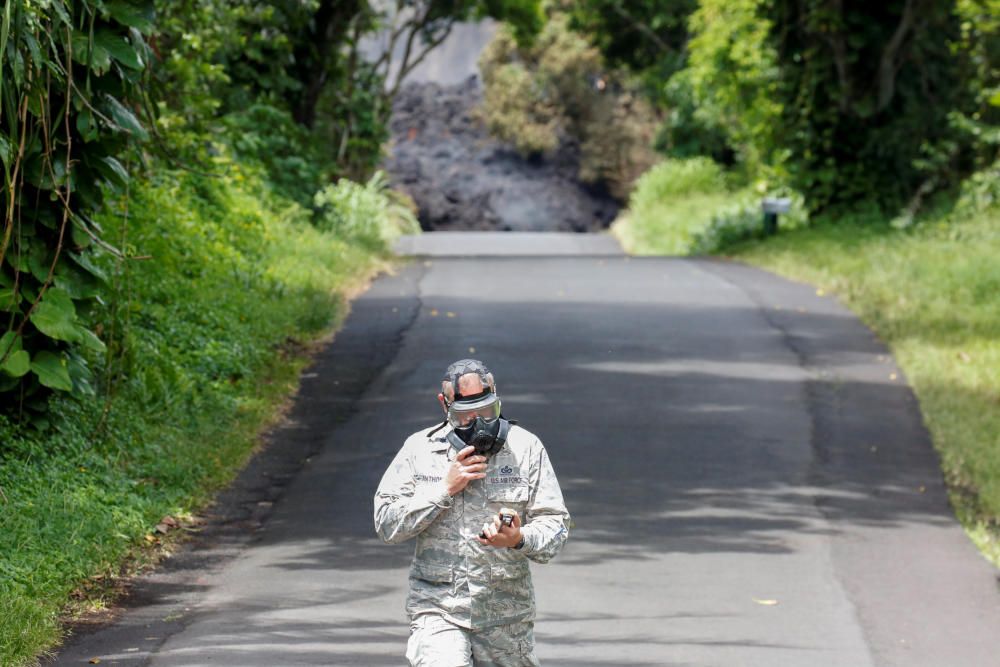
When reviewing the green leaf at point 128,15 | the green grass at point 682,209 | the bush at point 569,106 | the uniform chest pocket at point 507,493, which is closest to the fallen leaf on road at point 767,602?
the uniform chest pocket at point 507,493

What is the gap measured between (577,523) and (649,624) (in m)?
2.14

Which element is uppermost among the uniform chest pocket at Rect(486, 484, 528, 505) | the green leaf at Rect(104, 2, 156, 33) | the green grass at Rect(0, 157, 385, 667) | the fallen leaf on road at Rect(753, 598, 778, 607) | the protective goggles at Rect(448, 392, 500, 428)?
the green leaf at Rect(104, 2, 156, 33)

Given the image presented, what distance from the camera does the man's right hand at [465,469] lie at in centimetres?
528

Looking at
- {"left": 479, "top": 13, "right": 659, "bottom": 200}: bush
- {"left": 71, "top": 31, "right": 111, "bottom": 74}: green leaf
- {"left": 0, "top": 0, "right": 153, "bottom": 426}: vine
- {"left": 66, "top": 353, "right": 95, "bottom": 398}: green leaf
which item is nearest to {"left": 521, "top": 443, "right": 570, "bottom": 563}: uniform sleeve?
{"left": 0, "top": 0, "right": 153, "bottom": 426}: vine

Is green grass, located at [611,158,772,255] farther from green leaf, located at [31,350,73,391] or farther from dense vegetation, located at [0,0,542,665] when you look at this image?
green leaf, located at [31,350,73,391]

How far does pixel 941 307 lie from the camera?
1870 cm

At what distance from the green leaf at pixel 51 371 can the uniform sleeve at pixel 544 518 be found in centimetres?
533

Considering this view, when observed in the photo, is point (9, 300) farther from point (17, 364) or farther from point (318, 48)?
point (318, 48)

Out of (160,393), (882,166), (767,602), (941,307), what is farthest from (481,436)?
(882,166)

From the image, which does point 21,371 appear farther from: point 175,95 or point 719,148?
point 719,148

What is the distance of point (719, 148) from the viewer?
45.2 metres

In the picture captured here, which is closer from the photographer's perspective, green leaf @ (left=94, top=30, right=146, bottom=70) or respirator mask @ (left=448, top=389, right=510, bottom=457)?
respirator mask @ (left=448, top=389, right=510, bottom=457)

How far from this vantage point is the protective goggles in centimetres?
535

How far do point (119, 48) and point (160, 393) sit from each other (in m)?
3.55
